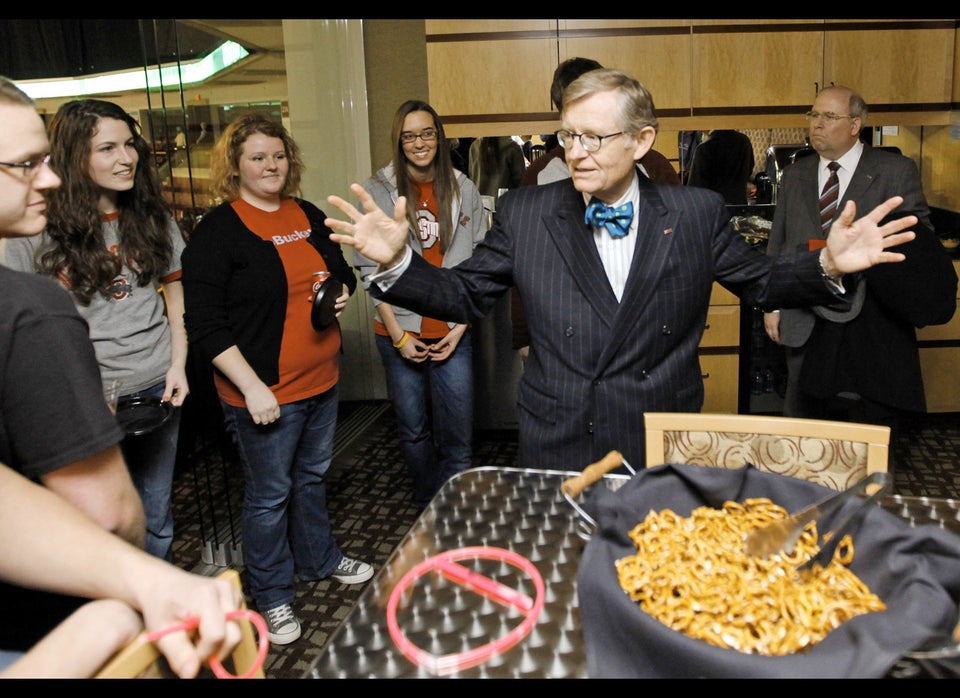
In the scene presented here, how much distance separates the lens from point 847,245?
1762mm

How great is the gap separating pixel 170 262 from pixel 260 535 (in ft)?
3.18

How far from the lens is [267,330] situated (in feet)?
8.30

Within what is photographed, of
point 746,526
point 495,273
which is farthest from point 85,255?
point 746,526

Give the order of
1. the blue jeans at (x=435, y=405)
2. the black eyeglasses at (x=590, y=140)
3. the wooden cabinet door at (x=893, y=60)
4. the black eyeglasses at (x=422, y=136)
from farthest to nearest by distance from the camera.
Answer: the wooden cabinet door at (x=893, y=60) → the blue jeans at (x=435, y=405) → the black eyeglasses at (x=422, y=136) → the black eyeglasses at (x=590, y=140)

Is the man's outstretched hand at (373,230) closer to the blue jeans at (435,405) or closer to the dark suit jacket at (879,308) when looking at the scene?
the blue jeans at (435,405)

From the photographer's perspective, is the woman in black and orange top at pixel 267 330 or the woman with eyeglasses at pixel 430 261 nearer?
the woman in black and orange top at pixel 267 330

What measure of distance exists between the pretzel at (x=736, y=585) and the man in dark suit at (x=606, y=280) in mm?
760

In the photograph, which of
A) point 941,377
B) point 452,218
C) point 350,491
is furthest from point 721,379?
point 350,491

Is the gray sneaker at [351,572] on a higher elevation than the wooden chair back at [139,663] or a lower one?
lower

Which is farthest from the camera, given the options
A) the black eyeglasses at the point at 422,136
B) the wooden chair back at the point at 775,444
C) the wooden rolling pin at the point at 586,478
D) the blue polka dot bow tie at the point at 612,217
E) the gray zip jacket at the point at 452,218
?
the gray zip jacket at the point at 452,218

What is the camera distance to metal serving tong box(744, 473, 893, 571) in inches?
42.9

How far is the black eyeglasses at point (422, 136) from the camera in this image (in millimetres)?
3064

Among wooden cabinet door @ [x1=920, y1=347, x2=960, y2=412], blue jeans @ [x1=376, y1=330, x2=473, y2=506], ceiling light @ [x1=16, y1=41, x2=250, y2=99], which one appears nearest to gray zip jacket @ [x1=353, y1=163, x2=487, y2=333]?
blue jeans @ [x1=376, y1=330, x2=473, y2=506]

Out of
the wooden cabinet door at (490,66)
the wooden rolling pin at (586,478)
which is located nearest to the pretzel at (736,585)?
the wooden rolling pin at (586,478)
